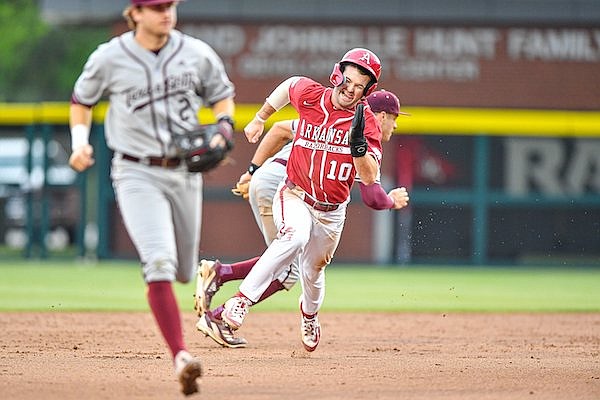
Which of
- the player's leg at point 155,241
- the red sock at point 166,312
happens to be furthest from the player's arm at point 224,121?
the red sock at point 166,312

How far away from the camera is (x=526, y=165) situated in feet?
63.8

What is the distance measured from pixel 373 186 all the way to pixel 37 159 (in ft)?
44.8

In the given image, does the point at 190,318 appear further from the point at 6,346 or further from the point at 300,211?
the point at 300,211

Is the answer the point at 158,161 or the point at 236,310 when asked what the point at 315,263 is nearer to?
the point at 236,310

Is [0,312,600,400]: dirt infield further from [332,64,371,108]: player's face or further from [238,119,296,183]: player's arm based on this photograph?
[332,64,371,108]: player's face

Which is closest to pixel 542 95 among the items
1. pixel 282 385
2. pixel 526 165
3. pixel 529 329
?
pixel 526 165

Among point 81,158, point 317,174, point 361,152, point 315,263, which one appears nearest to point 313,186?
point 317,174

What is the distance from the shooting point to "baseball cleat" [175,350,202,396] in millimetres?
5762

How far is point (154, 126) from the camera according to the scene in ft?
19.9

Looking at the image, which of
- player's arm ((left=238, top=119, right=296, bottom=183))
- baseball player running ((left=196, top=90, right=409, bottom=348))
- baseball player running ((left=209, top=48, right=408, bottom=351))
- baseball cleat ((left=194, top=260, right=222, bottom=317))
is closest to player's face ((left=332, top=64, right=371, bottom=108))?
baseball player running ((left=209, top=48, right=408, bottom=351))

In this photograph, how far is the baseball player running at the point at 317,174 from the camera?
7527mm

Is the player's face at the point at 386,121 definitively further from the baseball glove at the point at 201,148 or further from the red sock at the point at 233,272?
the baseball glove at the point at 201,148

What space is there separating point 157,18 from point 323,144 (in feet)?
6.39

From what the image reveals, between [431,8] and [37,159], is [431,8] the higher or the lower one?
the higher one
